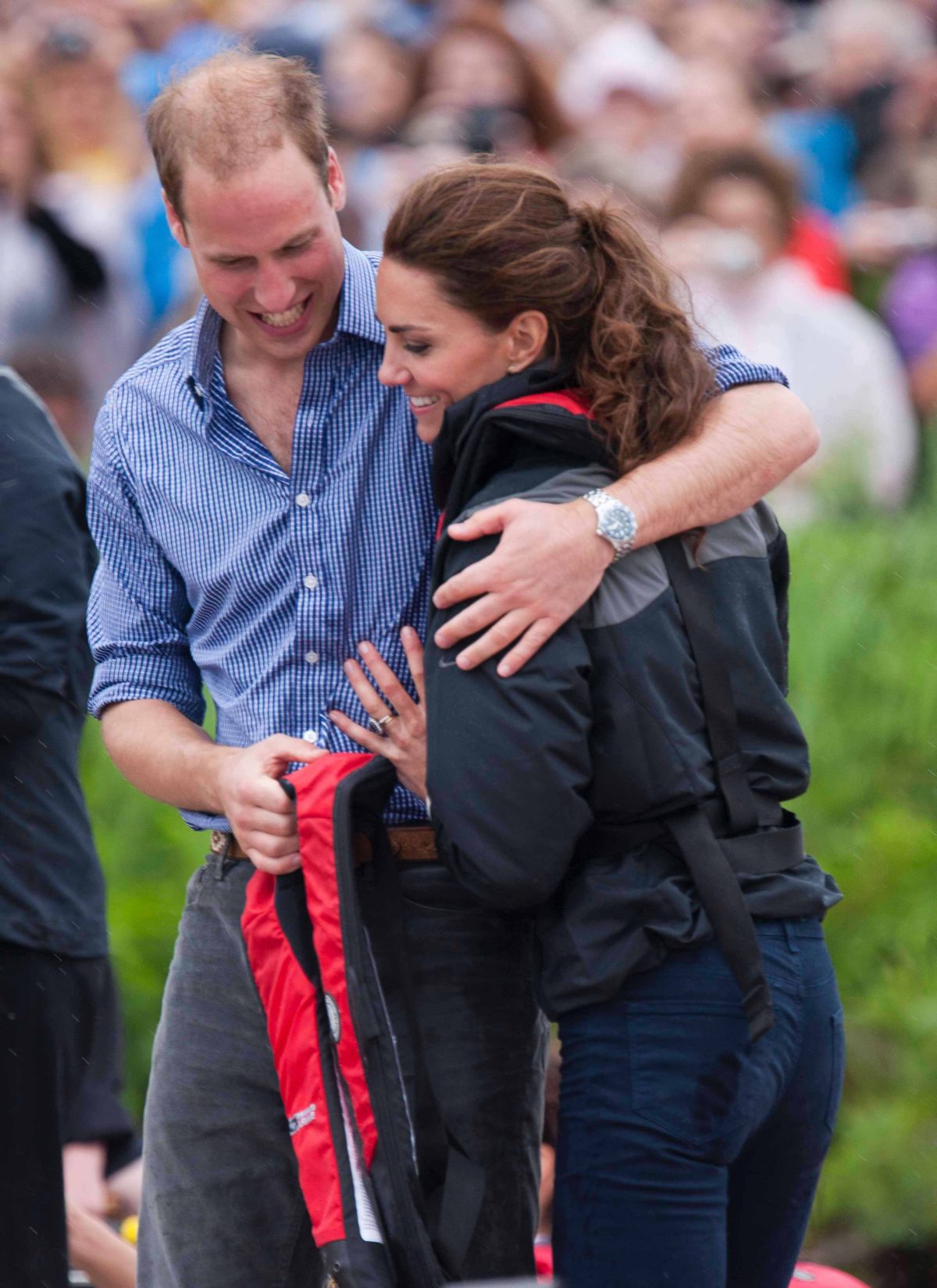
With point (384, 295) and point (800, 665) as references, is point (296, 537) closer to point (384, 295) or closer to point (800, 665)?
point (384, 295)

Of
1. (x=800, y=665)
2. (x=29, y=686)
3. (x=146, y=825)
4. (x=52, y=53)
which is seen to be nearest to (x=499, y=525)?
(x=29, y=686)

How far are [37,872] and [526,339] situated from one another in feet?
4.46

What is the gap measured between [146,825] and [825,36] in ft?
17.6

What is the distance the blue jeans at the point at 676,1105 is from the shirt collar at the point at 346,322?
103 centimetres

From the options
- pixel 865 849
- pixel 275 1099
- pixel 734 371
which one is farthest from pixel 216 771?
pixel 865 849

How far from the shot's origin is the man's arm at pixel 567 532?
211 cm

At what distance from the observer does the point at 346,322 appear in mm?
2549

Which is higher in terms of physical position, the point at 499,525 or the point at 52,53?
the point at 52,53

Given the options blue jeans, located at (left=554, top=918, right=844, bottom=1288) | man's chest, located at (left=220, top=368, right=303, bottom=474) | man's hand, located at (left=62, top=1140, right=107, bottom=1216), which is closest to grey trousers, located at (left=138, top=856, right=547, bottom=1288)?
blue jeans, located at (left=554, top=918, right=844, bottom=1288)

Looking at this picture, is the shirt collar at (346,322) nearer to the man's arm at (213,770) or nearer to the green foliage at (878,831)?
the man's arm at (213,770)

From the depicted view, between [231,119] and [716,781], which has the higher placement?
[231,119]

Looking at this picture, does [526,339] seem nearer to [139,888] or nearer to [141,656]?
[141,656]

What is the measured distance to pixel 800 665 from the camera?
4.77 metres

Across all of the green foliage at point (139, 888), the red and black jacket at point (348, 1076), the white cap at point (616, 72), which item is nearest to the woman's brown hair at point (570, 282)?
the red and black jacket at point (348, 1076)
